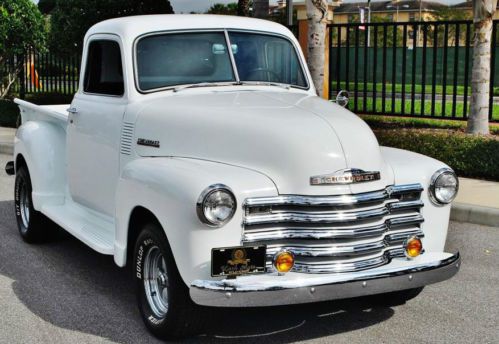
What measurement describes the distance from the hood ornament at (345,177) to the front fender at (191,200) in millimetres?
282

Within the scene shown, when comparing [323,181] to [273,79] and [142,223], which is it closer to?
[142,223]

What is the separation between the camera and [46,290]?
633 centimetres

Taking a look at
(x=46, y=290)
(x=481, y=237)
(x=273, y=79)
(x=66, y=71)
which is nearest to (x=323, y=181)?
(x=273, y=79)

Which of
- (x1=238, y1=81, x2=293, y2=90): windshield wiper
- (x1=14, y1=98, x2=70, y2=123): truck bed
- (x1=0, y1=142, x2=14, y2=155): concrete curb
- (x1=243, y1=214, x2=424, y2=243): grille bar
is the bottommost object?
(x1=0, y1=142, x2=14, y2=155): concrete curb

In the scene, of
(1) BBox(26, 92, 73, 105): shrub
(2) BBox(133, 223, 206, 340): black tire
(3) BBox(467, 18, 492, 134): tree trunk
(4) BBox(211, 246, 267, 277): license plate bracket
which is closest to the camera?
(4) BBox(211, 246, 267, 277): license plate bracket

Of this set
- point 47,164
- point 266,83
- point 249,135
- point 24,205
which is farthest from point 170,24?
point 24,205

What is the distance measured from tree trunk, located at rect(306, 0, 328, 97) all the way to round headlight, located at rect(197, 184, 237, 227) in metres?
8.38

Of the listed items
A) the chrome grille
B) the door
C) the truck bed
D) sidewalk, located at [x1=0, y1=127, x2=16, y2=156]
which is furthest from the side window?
sidewalk, located at [x1=0, y1=127, x2=16, y2=156]

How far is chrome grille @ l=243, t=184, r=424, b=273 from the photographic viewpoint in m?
4.72

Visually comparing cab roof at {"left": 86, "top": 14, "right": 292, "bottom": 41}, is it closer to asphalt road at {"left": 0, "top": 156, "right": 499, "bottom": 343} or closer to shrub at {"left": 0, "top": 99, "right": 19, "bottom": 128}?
asphalt road at {"left": 0, "top": 156, "right": 499, "bottom": 343}

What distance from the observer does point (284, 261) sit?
472 cm

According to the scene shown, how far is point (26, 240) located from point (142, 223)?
2.85 meters

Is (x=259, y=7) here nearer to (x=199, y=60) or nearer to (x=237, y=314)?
(x=199, y=60)

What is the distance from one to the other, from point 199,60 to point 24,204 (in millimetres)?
2816
